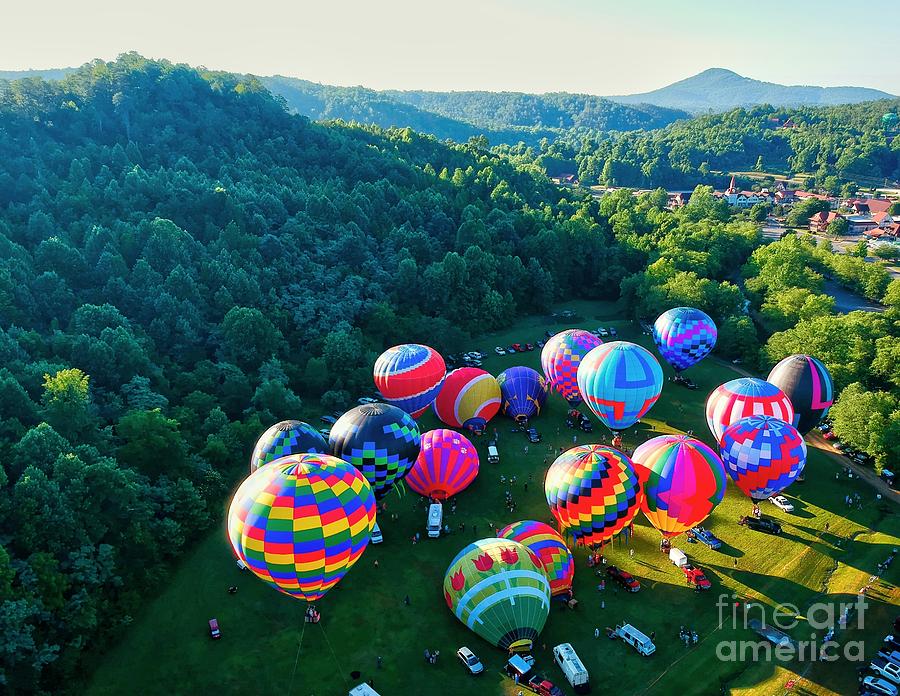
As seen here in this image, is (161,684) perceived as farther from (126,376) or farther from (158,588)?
(126,376)

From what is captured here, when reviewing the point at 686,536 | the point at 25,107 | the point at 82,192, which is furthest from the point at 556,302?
the point at 25,107

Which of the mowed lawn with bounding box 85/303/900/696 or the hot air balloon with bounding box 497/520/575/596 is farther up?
the hot air balloon with bounding box 497/520/575/596

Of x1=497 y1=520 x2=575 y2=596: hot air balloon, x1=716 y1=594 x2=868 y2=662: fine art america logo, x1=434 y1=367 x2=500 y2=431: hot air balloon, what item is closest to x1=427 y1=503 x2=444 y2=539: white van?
x1=497 y1=520 x2=575 y2=596: hot air balloon

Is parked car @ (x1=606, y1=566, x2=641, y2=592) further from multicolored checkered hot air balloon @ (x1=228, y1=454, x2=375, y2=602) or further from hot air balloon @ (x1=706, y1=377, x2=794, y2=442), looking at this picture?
multicolored checkered hot air balloon @ (x1=228, y1=454, x2=375, y2=602)

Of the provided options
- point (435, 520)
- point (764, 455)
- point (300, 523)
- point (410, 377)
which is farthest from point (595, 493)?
point (410, 377)

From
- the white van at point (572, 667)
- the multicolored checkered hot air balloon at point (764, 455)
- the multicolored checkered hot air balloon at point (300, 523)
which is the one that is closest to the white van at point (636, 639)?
the white van at point (572, 667)

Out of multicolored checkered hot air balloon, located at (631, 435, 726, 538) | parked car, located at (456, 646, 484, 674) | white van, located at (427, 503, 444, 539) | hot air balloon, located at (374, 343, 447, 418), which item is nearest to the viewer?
parked car, located at (456, 646, 484, 674)
